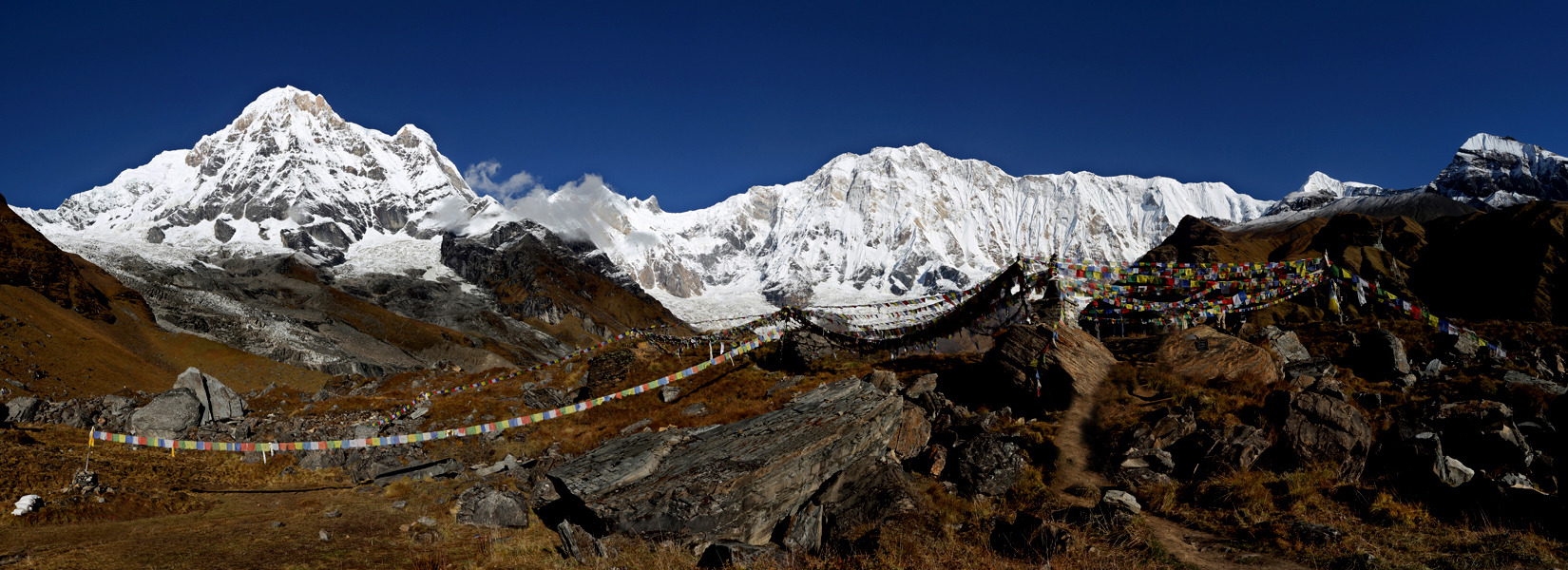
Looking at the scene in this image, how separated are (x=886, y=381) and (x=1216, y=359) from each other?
10.0 metres

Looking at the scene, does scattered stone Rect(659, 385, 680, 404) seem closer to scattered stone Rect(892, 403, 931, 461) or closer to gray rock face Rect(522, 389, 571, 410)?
gray rock face Rect(522, 389, 571, 410)

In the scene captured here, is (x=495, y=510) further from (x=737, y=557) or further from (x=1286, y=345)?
(x=1286, y=345)

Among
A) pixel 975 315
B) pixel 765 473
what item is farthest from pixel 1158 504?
pixel 975 315

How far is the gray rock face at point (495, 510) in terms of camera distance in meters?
14.5

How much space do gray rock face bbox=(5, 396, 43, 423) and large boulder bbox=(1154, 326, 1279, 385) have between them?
47966 millimetres

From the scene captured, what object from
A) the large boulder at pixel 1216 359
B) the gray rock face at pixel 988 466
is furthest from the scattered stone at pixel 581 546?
the large boulder at pixel 1216 359

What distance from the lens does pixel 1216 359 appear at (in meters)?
19.0

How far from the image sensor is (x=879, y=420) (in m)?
16.5

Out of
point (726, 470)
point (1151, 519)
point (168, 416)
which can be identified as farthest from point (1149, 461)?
point (168, 416)

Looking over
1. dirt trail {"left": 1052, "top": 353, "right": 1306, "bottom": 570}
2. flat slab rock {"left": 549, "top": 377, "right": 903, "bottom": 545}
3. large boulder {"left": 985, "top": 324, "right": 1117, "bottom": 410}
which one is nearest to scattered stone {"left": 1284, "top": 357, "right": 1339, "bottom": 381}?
large boulder {"left": 985, "top": 324, "right": 1117, "bottom": 410}

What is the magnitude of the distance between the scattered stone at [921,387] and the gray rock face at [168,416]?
2965 centimetres

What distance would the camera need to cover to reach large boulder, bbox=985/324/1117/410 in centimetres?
1922

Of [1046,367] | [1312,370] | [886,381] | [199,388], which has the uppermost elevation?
[1046,367]

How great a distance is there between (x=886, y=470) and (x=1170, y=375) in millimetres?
9619
